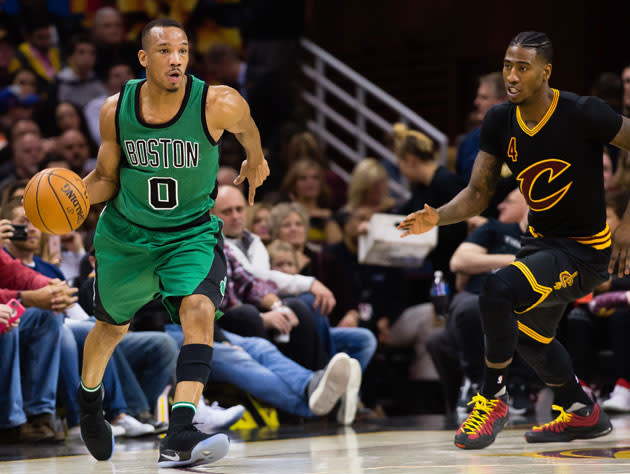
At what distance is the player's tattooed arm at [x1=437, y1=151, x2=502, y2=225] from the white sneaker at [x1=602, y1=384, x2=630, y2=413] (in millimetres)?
2364

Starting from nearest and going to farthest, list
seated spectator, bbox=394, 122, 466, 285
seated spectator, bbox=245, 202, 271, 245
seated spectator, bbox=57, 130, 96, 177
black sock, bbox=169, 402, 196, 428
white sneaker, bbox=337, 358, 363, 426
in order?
black sock, bbox=169, 402, 196, 428
white sneaker, bbox=337, 358, 363, 426
seated spectator, bbox=394, 122, 466, 285
seated spectator, bbox=245, 202, 271, 245
seated spectator, bbox=57, 130, 96, 177

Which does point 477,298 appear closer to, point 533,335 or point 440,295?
point 440,295

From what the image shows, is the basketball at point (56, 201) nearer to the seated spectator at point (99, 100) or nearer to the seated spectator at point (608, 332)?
the seated spectator at point (608, 332)

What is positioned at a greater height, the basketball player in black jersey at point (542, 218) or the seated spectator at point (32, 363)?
the basketball player in black jersey at point (542, 218)

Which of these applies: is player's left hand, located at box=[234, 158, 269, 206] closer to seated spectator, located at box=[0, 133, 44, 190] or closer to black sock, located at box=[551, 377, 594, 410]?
black sock, located at box=[551, 377, 594, 410]

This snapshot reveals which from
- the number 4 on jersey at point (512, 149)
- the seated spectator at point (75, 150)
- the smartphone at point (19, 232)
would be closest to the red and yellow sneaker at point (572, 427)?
the number 4 on jersey at point (512, 149)

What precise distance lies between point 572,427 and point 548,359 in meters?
0.36

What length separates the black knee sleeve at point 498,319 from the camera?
13.8 ft

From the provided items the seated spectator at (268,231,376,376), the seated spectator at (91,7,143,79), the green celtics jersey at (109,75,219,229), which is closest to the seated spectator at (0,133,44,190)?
the seated spectator at (91,7,143,79)

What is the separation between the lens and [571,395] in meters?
4.64

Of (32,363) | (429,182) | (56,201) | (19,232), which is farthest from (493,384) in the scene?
(429,182)

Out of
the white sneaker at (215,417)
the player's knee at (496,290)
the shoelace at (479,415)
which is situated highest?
the player's knee at (496,290)

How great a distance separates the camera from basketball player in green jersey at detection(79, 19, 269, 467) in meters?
4.10

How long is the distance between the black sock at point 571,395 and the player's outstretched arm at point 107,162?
2227mm
